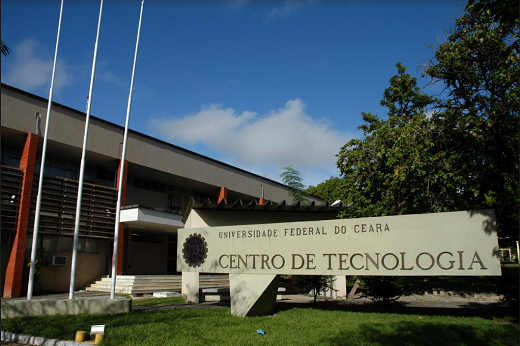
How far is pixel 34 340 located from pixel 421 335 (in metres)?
7.71

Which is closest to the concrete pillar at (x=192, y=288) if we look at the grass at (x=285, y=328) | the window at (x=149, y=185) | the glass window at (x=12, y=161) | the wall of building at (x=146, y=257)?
the grass at (x=285, y=328)

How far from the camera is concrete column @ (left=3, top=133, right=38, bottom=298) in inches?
659

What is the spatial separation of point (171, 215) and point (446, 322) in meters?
16.7

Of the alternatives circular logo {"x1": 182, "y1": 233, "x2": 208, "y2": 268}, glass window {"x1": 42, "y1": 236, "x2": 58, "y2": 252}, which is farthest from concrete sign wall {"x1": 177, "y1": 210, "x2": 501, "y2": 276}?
glass window {"x1": 42, "y1": 236, "x2": 58, "y2": 252}

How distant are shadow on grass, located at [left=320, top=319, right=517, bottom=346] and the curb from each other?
478cm

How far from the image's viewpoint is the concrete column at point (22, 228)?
16734 mm

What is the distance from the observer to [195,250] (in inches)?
485

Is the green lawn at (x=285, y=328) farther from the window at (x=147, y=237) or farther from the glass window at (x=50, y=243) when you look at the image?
the window at (x=147, y=237)

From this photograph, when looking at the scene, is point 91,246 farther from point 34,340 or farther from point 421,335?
point 421,335

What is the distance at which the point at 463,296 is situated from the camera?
16.9 m

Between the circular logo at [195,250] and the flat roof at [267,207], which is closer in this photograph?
the circular logo at [195,250]

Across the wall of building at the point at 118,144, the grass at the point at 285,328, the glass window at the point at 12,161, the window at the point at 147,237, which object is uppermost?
the wall of building at the point at 118,144

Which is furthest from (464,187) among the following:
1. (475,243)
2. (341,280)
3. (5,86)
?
(5,86)

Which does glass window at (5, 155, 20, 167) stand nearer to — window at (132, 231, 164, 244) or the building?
the building
